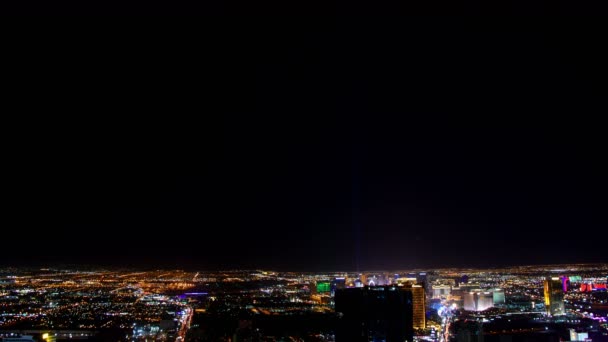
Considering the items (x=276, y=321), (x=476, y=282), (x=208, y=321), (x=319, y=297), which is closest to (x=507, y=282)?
(x=476, y=282)

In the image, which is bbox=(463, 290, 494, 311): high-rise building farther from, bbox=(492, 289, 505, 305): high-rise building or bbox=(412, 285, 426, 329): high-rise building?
bbox=(412, 285, 426, 329): high-rise building

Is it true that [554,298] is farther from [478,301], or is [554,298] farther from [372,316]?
[372,316]

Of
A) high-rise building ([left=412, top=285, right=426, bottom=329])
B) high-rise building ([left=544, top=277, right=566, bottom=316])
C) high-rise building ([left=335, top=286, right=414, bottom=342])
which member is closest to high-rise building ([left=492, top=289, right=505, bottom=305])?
high-rise building ([left=544, top=277, right=566, bottom=316])

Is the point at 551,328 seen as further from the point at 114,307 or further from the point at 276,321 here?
the point at 114,307

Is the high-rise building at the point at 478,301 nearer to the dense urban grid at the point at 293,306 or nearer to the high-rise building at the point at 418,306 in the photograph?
the dense urban grid at the point at 293,306

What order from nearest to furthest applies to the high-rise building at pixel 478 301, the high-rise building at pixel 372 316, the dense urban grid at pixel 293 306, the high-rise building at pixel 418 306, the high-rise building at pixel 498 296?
the high-rise building at pixel 372 316 → the dense urban grid at pixel 293 306 → the high-rise building at pixel 418 306 → the high-rise building at pixel 478 301 → the high-rise building at pixel 498 296

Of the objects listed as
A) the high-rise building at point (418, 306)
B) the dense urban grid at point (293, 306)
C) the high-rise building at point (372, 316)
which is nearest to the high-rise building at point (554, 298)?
the dense urban grid at point (293, 306)
